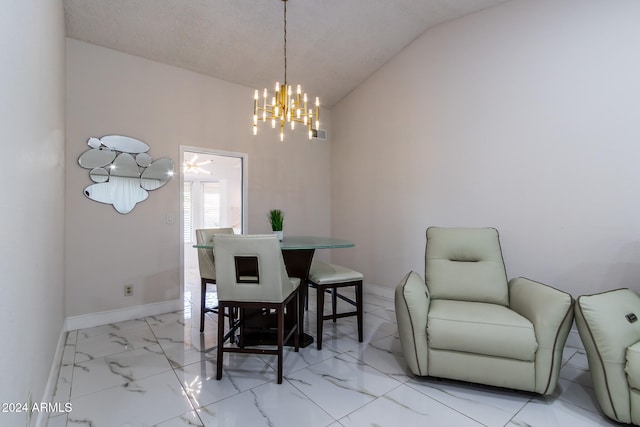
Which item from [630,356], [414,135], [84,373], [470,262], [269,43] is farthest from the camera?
[414,135]

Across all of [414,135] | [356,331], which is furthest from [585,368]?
[414,135]

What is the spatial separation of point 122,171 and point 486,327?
12.0 feet

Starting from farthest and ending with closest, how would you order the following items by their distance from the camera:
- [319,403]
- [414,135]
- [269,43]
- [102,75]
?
[414,135] → [269,43] → [102,75] → [319,403]

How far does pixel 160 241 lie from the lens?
3.45m

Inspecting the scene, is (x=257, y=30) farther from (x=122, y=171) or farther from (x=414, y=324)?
(x=414, y=324)

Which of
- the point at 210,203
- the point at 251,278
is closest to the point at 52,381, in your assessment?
the point at 251,278

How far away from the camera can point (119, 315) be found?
3.18m

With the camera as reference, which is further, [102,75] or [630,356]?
[102,75]

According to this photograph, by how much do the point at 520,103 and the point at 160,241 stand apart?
13.4 feet

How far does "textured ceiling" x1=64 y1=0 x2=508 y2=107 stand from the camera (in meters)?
2.80

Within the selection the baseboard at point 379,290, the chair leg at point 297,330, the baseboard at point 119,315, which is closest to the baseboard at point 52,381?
the baseboard at point 119,315

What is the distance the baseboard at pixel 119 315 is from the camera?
2.96m

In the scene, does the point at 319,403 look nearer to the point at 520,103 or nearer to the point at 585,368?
the point at 585,368

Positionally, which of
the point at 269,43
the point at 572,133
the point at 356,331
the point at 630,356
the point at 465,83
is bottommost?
the point at 356,331
